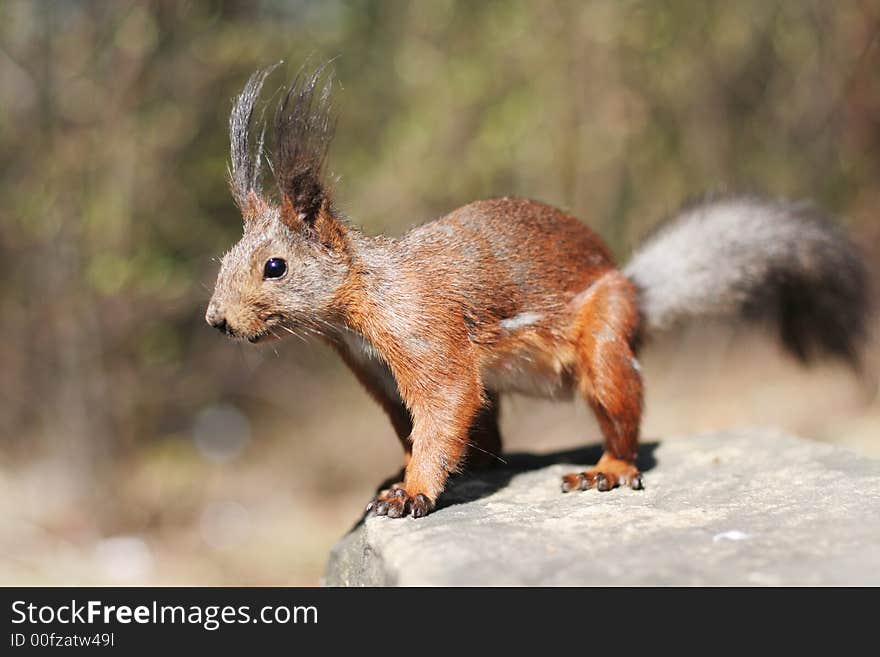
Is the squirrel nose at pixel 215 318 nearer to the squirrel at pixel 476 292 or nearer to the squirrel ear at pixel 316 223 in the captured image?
the squirrel at pixel 476 292

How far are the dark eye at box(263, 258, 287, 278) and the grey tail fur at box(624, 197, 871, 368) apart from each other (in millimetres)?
2161

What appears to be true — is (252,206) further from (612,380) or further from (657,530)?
(657,530)

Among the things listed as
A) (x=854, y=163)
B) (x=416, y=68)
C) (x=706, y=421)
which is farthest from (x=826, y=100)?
(x=416, y=68)

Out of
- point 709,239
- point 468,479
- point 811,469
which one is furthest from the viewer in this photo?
point 709,239

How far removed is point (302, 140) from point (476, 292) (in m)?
1.06

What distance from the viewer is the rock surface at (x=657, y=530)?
288 cm

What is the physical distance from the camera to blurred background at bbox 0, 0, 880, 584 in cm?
890

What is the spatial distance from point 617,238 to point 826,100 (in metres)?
3.07

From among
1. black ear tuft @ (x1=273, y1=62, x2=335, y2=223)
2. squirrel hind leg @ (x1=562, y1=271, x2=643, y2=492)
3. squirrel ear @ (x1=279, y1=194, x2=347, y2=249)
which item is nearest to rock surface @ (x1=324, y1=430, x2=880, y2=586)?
squirrel hind leg @ (x1=562, y1=271, x2=643, y2=492)

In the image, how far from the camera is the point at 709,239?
5.29 meters

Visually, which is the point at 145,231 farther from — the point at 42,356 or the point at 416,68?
the point at 416,68

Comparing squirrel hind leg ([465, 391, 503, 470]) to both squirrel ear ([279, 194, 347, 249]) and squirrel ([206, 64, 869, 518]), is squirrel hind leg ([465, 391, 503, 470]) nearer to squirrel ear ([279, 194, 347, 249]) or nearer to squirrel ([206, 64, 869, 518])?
squirrel ([206, 64, 869, 518])

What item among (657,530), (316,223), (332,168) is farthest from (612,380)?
(332,168)

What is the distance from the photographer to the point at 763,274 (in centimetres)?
525
